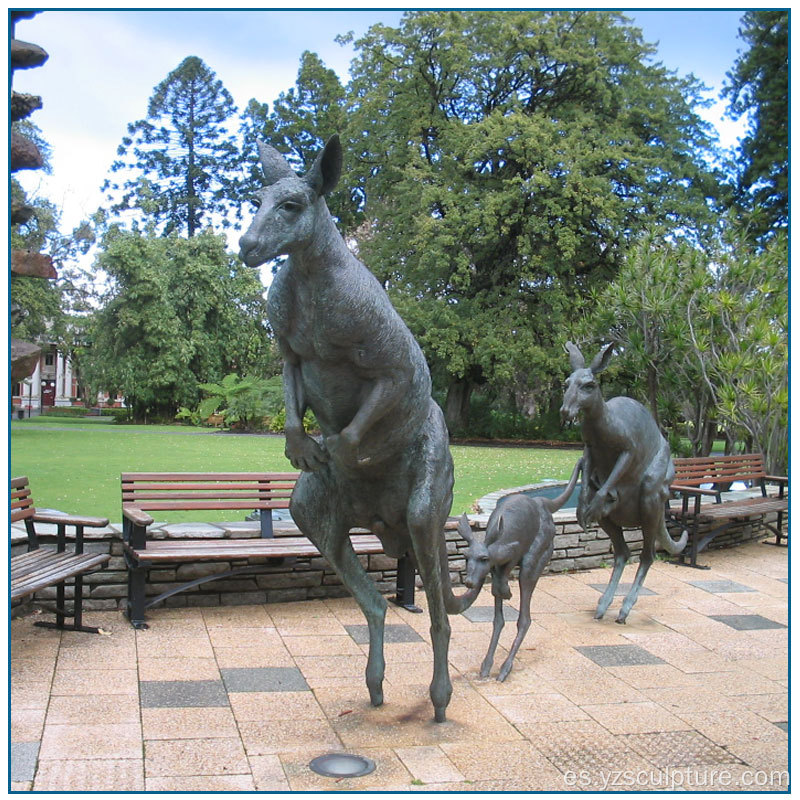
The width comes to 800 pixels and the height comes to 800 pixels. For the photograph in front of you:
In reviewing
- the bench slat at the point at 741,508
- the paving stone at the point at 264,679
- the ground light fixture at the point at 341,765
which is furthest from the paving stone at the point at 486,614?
the bench slat at the point at 741,508

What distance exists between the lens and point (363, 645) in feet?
19.1

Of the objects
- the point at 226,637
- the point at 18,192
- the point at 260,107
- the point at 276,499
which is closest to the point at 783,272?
the point at 276,499

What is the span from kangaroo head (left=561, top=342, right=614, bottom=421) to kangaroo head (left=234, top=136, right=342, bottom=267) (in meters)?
2.80

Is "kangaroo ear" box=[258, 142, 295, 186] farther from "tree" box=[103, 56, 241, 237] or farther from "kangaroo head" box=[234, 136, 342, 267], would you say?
"tree" box=[103, 56, 241, 237]

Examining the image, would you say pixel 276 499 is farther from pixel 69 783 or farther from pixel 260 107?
pixel 260 107

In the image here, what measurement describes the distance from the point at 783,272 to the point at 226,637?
13.1m

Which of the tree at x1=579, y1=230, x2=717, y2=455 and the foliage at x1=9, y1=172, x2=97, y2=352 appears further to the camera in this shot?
the foliage at x1=9, y1=172, x2=97, y2=352

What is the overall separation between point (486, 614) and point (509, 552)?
180 centimetres

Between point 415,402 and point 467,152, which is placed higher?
point 467,152

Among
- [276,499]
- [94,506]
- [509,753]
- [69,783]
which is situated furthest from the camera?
[94,506]

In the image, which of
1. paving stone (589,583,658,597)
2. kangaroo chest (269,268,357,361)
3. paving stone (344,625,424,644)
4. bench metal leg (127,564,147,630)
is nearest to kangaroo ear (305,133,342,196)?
kangaroo chest (269,268,357,361)

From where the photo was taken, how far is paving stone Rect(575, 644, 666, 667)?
18.2 ft

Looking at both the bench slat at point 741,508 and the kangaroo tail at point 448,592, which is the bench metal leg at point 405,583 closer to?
the kangaroo tail at point 448,592

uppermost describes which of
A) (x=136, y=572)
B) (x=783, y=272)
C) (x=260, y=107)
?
(x=260, y=107)
